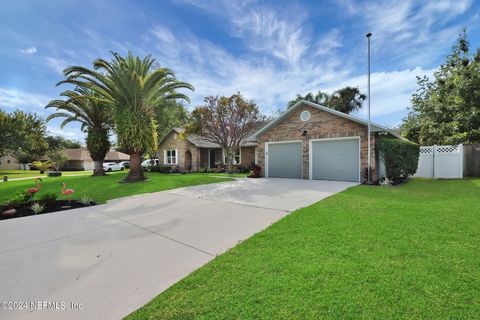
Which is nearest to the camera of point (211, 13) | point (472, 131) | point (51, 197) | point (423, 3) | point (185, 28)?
point (51, 197)

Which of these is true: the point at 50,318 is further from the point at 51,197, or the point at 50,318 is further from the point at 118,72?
the point at 118,72

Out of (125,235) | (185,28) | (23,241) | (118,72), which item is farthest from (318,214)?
(118,72)

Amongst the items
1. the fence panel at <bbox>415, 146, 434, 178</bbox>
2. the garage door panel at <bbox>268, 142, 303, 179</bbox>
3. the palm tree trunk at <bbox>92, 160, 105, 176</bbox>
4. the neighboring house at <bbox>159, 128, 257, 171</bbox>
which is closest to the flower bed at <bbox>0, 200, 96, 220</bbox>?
the garage door panel at <bbox>268, 142, 303, 179</bbox>

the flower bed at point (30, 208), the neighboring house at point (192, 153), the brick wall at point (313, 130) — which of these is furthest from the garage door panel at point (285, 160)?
the flower bed at point (30, 208)

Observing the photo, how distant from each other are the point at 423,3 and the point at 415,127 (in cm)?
1776

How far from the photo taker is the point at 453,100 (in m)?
17.3

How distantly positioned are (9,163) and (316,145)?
5914 centimetres

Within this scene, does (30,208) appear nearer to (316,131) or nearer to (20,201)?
(20,201)

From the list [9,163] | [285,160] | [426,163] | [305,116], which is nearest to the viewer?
[305,116]

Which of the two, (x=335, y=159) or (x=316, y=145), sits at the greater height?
(x=316, y=145)

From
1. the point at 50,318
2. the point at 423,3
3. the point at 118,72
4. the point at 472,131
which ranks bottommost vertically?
the point at 50,318

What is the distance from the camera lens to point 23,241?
4.15 m

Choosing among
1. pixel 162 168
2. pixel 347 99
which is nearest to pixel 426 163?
pixel 347 99

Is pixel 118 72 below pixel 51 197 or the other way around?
the other way around
